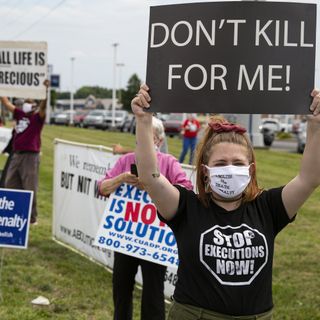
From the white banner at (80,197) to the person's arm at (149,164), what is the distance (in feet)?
13.1

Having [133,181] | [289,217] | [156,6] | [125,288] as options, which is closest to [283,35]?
[156,6]

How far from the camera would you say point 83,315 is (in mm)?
5680

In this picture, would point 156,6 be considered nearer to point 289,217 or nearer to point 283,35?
point 283,35

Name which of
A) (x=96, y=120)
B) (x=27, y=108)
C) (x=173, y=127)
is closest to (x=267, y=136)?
(x=173, y=127)

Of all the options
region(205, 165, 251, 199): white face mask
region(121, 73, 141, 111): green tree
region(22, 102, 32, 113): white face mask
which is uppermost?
region(121, 73, 141, 111): green tree

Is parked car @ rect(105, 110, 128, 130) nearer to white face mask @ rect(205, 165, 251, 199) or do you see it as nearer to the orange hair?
the orange hair

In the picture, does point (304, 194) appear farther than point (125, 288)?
No

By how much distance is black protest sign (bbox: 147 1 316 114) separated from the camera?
287cm

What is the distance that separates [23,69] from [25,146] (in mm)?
1358

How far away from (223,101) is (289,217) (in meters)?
0.62

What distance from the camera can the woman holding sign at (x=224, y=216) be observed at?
8.96 ft

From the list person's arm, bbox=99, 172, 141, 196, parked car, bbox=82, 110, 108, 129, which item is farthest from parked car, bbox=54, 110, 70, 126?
person's arm, bbox=99, 172, 141, 196

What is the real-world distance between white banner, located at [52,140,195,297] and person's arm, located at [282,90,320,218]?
159 inches

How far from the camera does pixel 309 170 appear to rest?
2.79 metres
